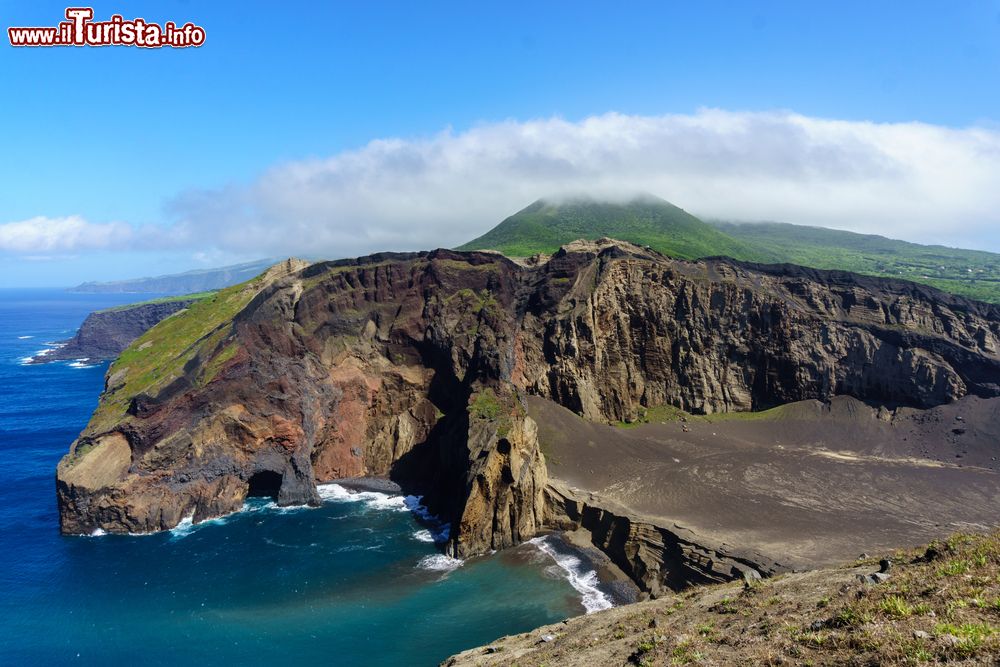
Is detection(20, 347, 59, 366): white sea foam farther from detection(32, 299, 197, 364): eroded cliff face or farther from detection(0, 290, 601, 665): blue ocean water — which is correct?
detection(0, 290, 601, 665): blue ocean water

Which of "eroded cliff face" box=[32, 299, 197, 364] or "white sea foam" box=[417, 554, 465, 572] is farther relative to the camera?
"eroded cliff face" box=[32, 299, 197, 364]

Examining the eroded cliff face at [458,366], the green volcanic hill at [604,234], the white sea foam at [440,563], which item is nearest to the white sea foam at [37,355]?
the eroded cliff face at [458,366]

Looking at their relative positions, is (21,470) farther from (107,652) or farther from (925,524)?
(925,524)

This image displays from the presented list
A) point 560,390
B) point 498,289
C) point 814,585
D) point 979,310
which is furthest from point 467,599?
point 979,310

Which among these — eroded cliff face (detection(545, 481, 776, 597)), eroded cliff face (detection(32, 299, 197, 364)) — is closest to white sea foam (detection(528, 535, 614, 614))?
eroded cliff face (detection(545, 481, 776, 597))

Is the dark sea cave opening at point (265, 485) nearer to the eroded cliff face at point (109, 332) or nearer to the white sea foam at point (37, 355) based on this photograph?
the eroded cliff face at point (109, 332)

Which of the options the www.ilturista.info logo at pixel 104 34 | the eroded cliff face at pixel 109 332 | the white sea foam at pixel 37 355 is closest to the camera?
the www.ilturista.info logo at pixel 104 34
